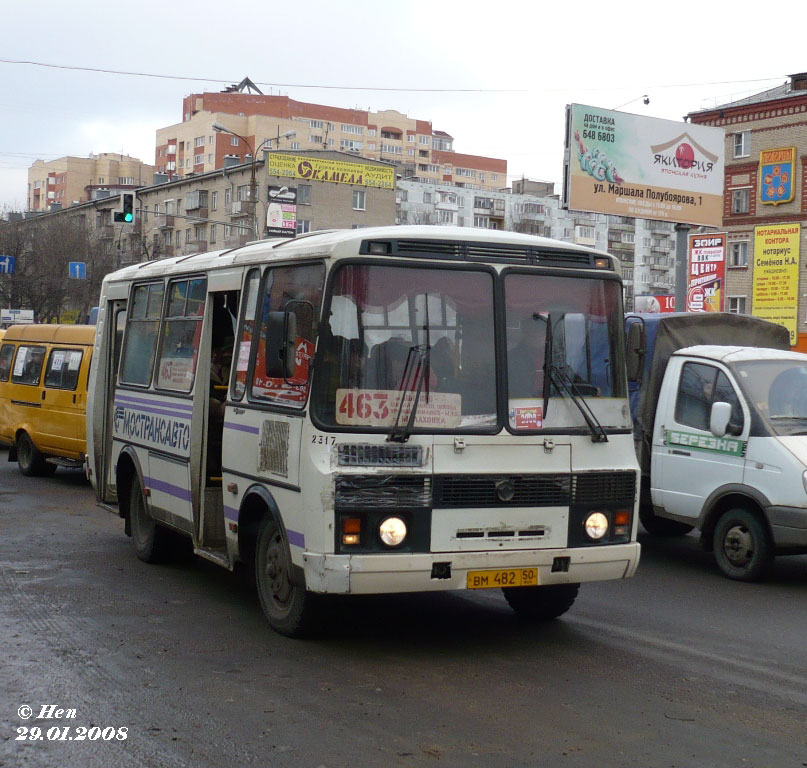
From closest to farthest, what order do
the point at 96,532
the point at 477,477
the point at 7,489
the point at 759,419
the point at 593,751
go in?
the point at 593,751 < the point at 477,477 < the point at 759,419 < the point at 96,532 < the point at 7,489

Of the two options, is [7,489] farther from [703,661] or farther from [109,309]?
[703,661]

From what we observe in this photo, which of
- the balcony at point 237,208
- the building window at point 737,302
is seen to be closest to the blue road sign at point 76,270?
the balcony at point 237,208

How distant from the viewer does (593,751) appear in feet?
16.9

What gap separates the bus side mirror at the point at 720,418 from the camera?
1000 cm

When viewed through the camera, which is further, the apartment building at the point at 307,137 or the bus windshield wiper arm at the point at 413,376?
the apartment building at the point at 307,137

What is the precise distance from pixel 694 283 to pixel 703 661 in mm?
27433

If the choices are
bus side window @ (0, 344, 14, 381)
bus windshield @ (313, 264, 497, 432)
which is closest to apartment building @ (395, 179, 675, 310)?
bus side window @ (0, 344, 14, 381)

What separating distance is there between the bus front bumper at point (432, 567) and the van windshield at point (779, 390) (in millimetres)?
3541

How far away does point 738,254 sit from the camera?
53656 mm

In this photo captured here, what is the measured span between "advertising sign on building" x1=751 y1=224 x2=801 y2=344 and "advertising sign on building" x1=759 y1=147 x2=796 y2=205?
9.13m

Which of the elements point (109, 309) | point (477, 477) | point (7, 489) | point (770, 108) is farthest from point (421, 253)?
point (770, 108)

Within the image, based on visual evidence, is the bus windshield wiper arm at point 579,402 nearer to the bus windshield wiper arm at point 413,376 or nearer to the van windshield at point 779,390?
the bus windshield wiper arm at point 413,376

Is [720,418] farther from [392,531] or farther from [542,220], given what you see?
[542,220]

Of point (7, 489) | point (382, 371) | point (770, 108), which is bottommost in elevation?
point (7, 489)
